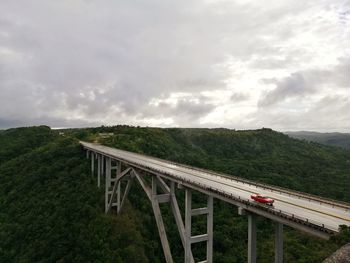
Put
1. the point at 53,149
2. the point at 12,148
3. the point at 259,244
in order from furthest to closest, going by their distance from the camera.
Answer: the point at 12,148
the point at 53,149
the point at 259,244

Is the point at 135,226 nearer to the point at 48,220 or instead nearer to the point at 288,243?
the point at 48,220

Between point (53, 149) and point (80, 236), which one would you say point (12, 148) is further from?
point (80, 236)

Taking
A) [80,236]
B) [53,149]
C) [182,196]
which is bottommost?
[80,236]

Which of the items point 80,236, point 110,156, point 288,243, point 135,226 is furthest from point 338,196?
point 80,236

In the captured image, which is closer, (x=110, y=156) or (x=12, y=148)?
(x=110, y=156)

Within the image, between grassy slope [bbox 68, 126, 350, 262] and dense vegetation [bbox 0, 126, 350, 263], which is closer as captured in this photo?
grassy slope [bbox 68, 126, 350, 262]

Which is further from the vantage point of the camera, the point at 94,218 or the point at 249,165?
the point at 249,165

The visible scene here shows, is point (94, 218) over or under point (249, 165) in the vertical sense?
under

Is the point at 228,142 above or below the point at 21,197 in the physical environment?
above

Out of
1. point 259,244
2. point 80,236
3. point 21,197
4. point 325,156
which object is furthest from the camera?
point 325,156

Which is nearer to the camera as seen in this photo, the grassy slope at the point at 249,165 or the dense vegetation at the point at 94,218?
the grassy slope at the point at 249,165
